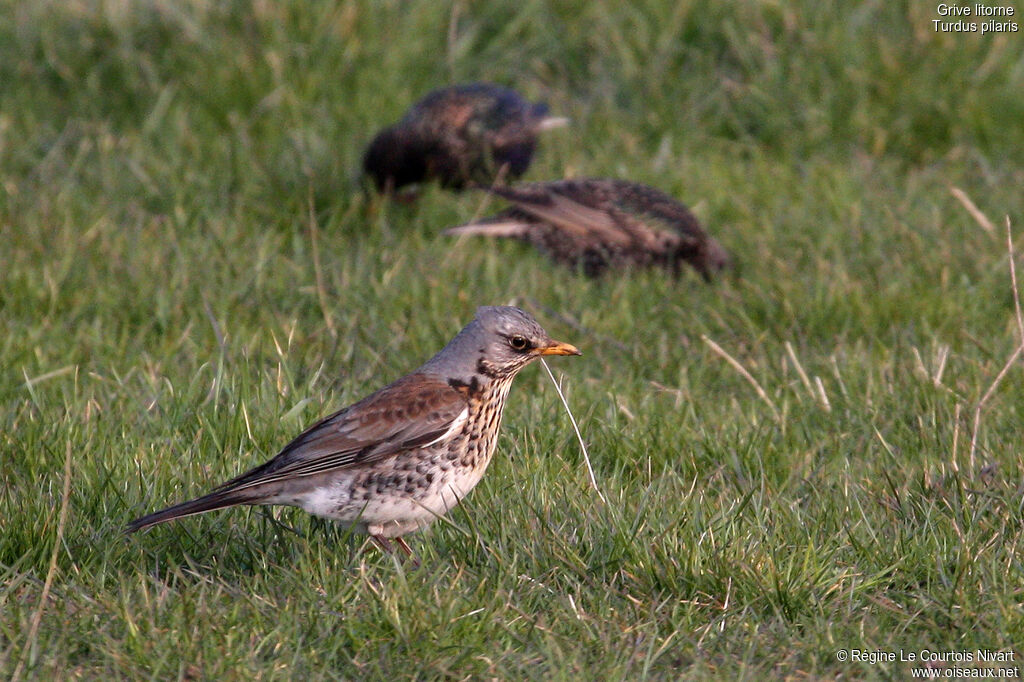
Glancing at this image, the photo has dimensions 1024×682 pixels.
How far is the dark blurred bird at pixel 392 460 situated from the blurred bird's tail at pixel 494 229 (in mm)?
3297

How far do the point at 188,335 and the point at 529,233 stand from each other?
248 cm

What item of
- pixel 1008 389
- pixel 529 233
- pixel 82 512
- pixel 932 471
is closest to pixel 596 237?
pixel 529 233

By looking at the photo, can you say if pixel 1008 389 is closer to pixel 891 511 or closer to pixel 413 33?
pixel 891 511

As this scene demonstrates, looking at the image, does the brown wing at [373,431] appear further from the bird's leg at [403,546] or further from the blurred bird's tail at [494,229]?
the blurred bird's tail at [494,229]

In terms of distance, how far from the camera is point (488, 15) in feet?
33.5

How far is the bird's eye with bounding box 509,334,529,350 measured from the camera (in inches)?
196

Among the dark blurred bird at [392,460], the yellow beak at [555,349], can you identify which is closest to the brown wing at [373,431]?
the dark blurred bird at [392,460]

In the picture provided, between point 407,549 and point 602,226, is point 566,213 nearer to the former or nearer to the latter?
point 602,226

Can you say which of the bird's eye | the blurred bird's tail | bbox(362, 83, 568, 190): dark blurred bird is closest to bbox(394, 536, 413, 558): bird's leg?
the bird's eye

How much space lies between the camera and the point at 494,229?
8281 millimetres

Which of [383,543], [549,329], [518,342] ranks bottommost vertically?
[549,329]

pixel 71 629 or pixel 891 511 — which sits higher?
pixel 71 629

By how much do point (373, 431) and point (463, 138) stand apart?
16.0 feet

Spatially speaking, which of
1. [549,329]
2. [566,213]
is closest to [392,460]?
[549,329]
